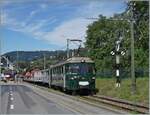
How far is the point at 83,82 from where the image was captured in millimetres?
38281

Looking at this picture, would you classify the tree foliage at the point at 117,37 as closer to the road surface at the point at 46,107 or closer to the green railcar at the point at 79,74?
the green railcar at the point at 79,74

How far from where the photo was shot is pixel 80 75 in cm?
3850

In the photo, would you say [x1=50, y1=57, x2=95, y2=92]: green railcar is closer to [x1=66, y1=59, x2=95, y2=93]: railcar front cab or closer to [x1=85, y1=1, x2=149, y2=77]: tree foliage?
[x1=66, y1=59, x2=95, y2=93]: railcar front cab

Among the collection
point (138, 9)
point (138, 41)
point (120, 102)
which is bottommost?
point (120, 102)

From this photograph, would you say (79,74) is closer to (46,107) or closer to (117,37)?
(46,107)

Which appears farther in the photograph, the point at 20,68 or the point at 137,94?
the point at 20,68

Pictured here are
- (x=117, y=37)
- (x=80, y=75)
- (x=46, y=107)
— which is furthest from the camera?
(x=117, y=37)

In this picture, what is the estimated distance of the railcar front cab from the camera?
38281 mm

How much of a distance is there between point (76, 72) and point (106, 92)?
293 cm

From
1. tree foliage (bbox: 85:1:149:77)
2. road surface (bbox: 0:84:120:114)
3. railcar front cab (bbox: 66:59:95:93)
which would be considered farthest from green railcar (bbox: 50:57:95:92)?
road surface (bbox: 0:84:120:114)

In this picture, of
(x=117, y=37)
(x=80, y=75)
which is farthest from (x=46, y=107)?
(x=117, y=37)

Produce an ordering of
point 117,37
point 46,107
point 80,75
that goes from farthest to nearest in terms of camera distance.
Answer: point 117,37 → point 80,75 → point 46,107

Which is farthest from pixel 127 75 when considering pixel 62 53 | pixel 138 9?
pixel 62 53

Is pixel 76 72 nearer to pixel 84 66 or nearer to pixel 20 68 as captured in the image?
pixel 84 66
